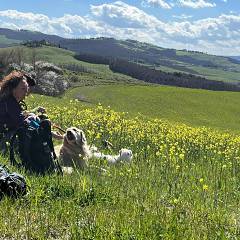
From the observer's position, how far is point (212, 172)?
31.8 ft

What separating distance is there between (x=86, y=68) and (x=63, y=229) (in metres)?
138

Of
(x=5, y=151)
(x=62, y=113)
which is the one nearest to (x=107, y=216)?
(x=5, y=151)

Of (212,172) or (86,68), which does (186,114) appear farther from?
(86,68)

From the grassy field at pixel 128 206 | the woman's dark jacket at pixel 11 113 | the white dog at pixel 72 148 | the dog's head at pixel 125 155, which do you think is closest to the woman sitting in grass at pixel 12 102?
the woman's dark jacket at pixel 11 113

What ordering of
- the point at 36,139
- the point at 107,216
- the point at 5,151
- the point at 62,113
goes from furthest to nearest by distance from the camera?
1. the point at 62,113
2. the point at 5,151
3. the point at 36,139
4. the point at 107,216

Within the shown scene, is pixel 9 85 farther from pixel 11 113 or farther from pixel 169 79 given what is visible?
pixel 169 79

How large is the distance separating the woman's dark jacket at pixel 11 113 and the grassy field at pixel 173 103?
35.3 metres

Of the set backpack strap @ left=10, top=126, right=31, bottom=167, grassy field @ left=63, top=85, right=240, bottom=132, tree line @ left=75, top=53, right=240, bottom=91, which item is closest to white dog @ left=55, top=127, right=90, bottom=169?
backpack strap @ left=10, top=126, right=31, bottom=167

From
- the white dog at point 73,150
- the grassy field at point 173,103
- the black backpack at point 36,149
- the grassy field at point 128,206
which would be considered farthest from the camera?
the grassy field at point 173,103

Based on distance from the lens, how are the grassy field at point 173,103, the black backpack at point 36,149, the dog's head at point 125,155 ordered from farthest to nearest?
1. the grassy field at point 173,103
2. the dog's head at point 125,155
3. the black backpack at point 36,149

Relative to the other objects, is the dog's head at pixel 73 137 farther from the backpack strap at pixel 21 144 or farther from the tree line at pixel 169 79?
the tree line at pixel 169 79

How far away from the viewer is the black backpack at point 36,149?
845 cm

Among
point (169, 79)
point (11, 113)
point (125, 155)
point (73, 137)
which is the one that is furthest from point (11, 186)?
point (169, 79)

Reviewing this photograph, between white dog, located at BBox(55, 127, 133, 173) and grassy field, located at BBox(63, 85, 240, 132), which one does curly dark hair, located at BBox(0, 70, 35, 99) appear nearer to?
white dog, located at BBox(55, 127, 133, 173)
